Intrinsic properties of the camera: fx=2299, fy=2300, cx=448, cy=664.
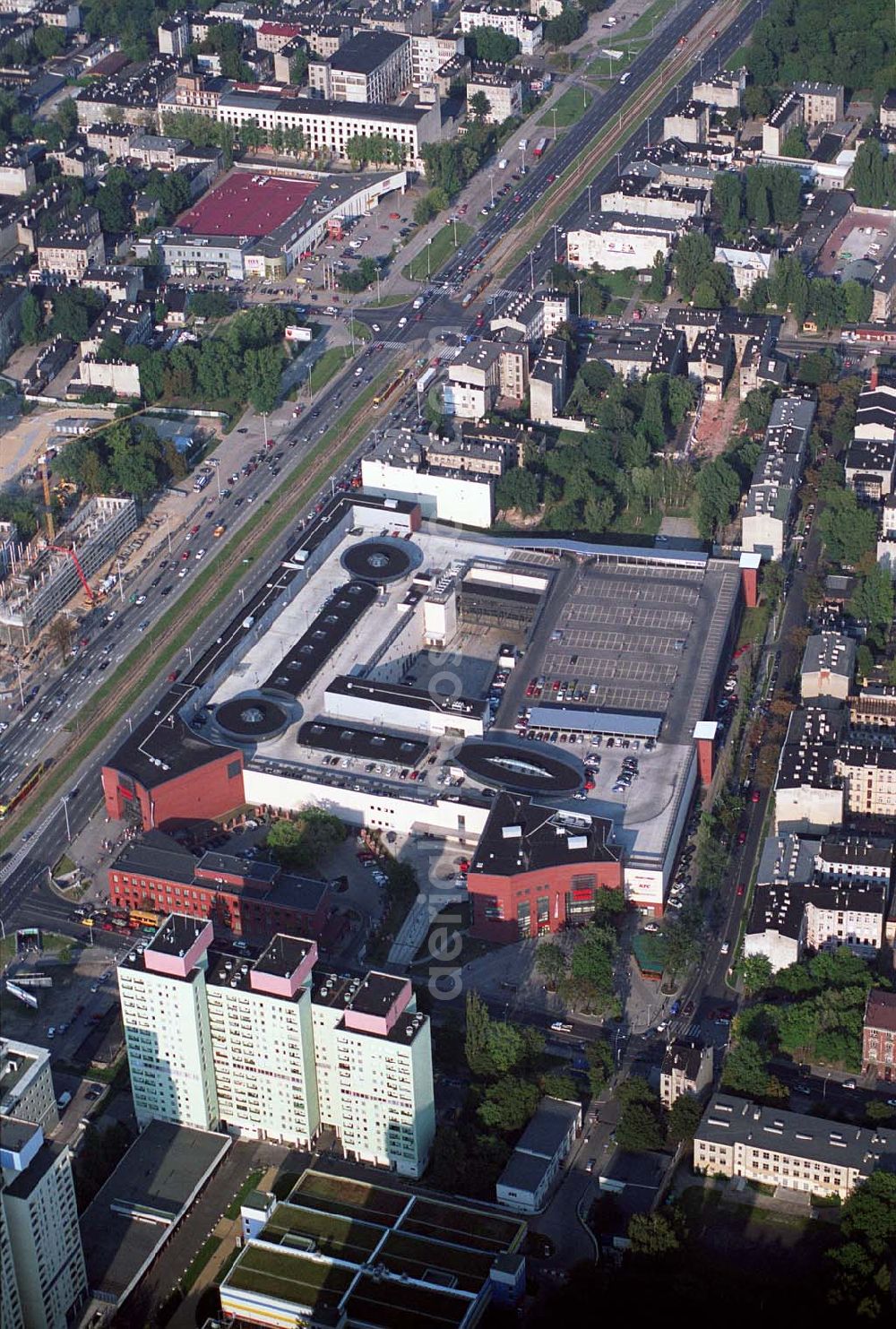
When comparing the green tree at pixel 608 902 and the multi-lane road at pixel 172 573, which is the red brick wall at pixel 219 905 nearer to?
the multi-lane road at pixel 172 573

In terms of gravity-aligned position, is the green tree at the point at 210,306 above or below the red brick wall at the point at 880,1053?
above

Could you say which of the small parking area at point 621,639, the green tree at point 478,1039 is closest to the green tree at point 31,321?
the small parking area at point 621,639

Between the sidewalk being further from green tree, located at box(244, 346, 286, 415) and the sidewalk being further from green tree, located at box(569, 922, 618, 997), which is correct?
green tree, located at box(244, 346, 286, 415)

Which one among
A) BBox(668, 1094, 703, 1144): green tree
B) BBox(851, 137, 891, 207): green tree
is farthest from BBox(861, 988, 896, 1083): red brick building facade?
BBox(851, 137, 891, 207): green tree

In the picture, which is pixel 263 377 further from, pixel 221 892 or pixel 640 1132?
pixel 640 1132

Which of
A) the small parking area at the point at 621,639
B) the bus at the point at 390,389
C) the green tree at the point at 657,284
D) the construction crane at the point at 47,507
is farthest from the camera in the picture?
the green tree at the point at 657,284

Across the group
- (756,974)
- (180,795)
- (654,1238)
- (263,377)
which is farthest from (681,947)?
(263,377)

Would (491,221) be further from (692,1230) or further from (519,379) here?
(692,1230)
